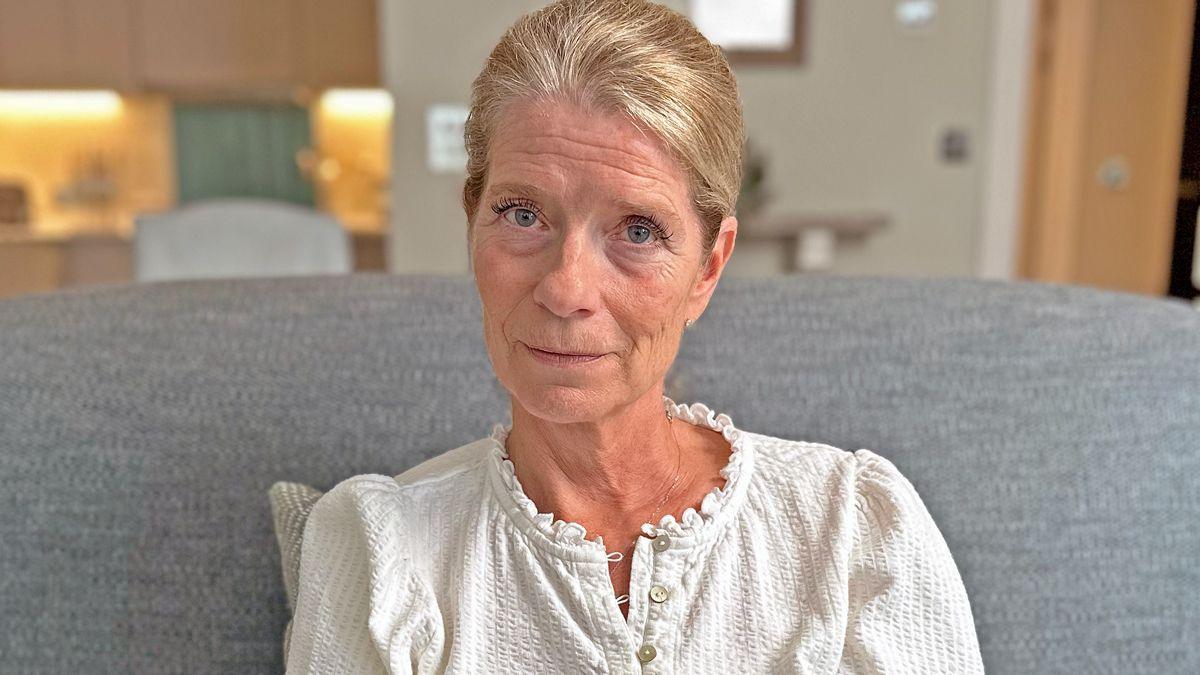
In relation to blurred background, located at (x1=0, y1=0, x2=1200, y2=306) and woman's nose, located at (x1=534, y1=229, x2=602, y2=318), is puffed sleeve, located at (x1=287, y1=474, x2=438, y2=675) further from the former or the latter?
blurred background, located at (x1=0, y1=0, x2=1200, y2=306)

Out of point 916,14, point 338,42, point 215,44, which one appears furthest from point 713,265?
point 215,44

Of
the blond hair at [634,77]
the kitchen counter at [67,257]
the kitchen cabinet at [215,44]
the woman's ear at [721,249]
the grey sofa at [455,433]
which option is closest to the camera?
the blond hair at [634,77]

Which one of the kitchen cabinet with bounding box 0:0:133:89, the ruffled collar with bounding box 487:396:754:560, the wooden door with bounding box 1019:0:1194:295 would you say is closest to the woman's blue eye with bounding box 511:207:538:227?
the ruffled collar with bounding box 487:396:754:560

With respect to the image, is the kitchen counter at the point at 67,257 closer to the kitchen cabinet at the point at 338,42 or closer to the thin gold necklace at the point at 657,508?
the kitchen cabinet at the point at 338,42

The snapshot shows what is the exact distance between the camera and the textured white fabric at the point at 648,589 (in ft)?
2.78

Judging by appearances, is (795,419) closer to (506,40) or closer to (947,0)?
(506,40)

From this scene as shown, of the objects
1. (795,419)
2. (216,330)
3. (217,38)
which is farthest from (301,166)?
(795,419)

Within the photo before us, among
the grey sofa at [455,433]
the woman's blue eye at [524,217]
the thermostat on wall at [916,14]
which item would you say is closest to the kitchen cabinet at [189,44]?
the thermostat on wall at [916,14]

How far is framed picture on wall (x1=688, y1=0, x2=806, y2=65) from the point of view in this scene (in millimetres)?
3266

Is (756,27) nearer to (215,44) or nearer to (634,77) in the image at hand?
(215,44)

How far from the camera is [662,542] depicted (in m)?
0.87

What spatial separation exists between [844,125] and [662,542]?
9.12 feet

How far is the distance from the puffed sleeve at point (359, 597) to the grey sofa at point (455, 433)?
221mm

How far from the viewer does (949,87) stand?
11.0ft
